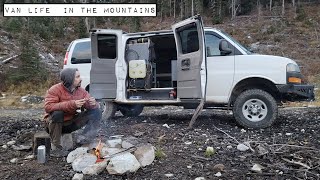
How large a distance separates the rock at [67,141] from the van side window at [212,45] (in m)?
3.40

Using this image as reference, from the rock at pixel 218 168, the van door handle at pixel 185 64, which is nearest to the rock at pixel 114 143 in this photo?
the rock at pixel 218 168

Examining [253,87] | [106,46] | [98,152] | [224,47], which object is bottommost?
[98,152]

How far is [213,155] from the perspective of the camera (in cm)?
533

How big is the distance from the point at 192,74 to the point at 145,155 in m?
2.67

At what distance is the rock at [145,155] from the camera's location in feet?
16.2

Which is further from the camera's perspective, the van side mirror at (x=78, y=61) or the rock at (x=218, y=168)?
the van side mirror at (x=78, y=61)

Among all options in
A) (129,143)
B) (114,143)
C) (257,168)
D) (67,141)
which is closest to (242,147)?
(257,168)

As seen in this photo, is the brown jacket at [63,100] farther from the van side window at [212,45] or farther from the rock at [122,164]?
the van side window at [212,45]

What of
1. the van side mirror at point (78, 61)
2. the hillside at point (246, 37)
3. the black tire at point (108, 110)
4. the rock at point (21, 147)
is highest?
the hillside at point (246, 37)

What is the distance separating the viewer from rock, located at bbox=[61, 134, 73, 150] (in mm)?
5449

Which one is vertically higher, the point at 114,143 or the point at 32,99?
the point at 114,143

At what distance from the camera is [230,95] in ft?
24.6

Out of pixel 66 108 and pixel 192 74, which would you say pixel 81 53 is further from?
pixel 66 108

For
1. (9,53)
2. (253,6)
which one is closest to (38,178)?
(9,53)
